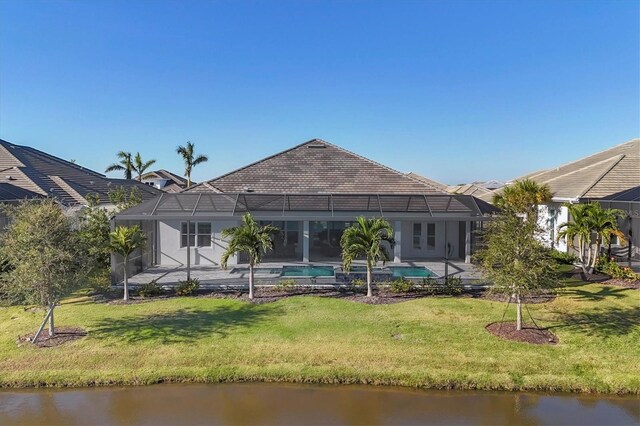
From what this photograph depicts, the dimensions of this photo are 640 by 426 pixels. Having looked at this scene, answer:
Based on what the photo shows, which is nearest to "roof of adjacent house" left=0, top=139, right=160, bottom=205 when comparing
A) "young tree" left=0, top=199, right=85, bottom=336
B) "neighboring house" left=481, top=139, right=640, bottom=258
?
"young tree" left=0, top=199, right=85, bottom=336

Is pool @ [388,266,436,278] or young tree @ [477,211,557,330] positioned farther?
pool @ [388,266,436,278]

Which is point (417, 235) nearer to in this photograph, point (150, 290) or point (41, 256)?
point (150, 290)

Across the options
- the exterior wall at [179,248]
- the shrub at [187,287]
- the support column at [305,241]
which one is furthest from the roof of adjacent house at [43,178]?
the support column at [305,241]

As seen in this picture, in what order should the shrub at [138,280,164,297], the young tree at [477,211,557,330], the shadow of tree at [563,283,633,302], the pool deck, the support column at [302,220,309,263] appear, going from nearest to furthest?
the young tree at [477,211,557,330], the shadow of tree at [563,283,633,302], the shrub at [138,280,164,297], the pool deck, the support column at [302,220,309,263]

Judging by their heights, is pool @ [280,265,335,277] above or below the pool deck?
above

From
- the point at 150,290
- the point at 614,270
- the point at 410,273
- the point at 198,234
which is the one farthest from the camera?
the point at 198,234

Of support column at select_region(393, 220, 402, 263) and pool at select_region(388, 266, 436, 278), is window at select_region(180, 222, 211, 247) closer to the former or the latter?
pool at select_region(388, 266, 436, 278)

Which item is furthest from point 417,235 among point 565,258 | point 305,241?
point 565,258

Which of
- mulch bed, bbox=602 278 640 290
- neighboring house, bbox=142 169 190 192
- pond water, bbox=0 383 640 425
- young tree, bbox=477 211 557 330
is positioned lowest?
pond water, bbox=0 383 640 425
